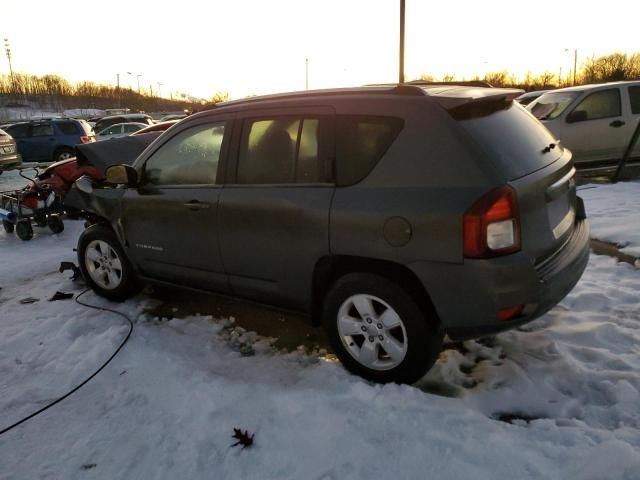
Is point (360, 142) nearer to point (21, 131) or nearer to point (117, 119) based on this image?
point (21, 131)

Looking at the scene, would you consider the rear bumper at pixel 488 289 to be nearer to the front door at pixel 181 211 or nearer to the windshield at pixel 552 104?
the front door at pixel 181 211

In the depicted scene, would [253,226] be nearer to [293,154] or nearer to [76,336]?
[293,154]

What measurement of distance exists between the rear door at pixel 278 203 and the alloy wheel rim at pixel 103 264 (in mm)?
1532

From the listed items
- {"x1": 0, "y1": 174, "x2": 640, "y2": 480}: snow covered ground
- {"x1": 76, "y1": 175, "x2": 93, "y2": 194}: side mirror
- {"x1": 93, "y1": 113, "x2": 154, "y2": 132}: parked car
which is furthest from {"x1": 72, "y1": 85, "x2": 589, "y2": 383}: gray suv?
{"x1": 93, "y1": 113, "x2": 154, "y2": 132}: parked car

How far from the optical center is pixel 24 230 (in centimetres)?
748

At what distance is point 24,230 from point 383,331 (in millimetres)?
6627

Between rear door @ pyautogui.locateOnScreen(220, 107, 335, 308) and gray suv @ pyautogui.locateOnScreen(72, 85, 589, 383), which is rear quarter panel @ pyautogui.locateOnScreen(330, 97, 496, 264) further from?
rear door @ pyautogui.locateOnScreen(220, 107, 335, 308)

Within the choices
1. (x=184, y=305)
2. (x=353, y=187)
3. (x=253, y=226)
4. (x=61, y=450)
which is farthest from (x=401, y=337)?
(x=184, y=305)

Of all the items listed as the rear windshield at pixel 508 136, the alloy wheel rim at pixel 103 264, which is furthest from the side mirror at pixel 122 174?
the rear windshield at pixel 508 136

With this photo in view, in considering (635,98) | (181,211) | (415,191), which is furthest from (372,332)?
(635,98)

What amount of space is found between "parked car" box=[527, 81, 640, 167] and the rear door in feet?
26.4

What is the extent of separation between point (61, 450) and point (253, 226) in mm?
1679

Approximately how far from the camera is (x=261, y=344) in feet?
12.3

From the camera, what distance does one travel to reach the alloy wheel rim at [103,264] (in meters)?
4.59
